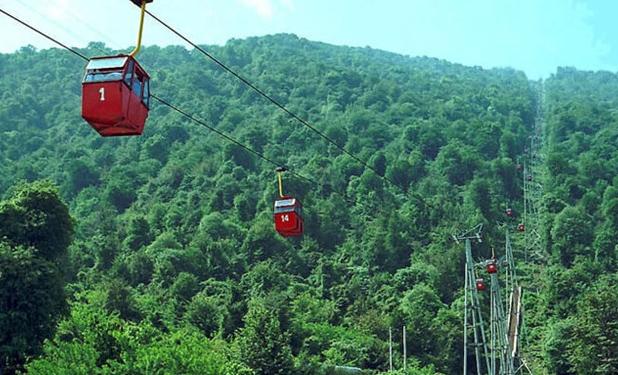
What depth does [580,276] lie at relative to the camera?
7019cm

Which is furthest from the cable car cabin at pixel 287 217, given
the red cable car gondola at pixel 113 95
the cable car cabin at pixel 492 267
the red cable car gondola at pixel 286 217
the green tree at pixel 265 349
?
the green tree at pixel 265 349

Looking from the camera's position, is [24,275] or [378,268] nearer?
[24,275]

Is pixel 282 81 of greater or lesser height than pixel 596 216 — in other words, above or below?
above

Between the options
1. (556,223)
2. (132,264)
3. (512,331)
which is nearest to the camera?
(512,331)

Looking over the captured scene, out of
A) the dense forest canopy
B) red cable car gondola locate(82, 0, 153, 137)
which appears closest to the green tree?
the dense forest canopy

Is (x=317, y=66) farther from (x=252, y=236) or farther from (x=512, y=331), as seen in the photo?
(x=512, y=331)

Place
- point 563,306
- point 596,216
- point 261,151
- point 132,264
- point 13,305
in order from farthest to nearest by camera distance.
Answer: point 261,151 < point 596,216 < point 132,264 < point 563,306 < point 13,305

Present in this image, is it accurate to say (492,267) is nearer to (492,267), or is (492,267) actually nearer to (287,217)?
(492,267)

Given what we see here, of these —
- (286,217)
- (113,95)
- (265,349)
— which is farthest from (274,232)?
(113,95)

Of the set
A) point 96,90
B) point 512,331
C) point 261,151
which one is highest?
point 261,151

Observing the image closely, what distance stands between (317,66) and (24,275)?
122657mm

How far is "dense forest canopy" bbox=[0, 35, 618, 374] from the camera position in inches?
1763

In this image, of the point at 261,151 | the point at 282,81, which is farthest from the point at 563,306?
the point at 282,81

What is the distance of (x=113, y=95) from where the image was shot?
1485 centimetres
